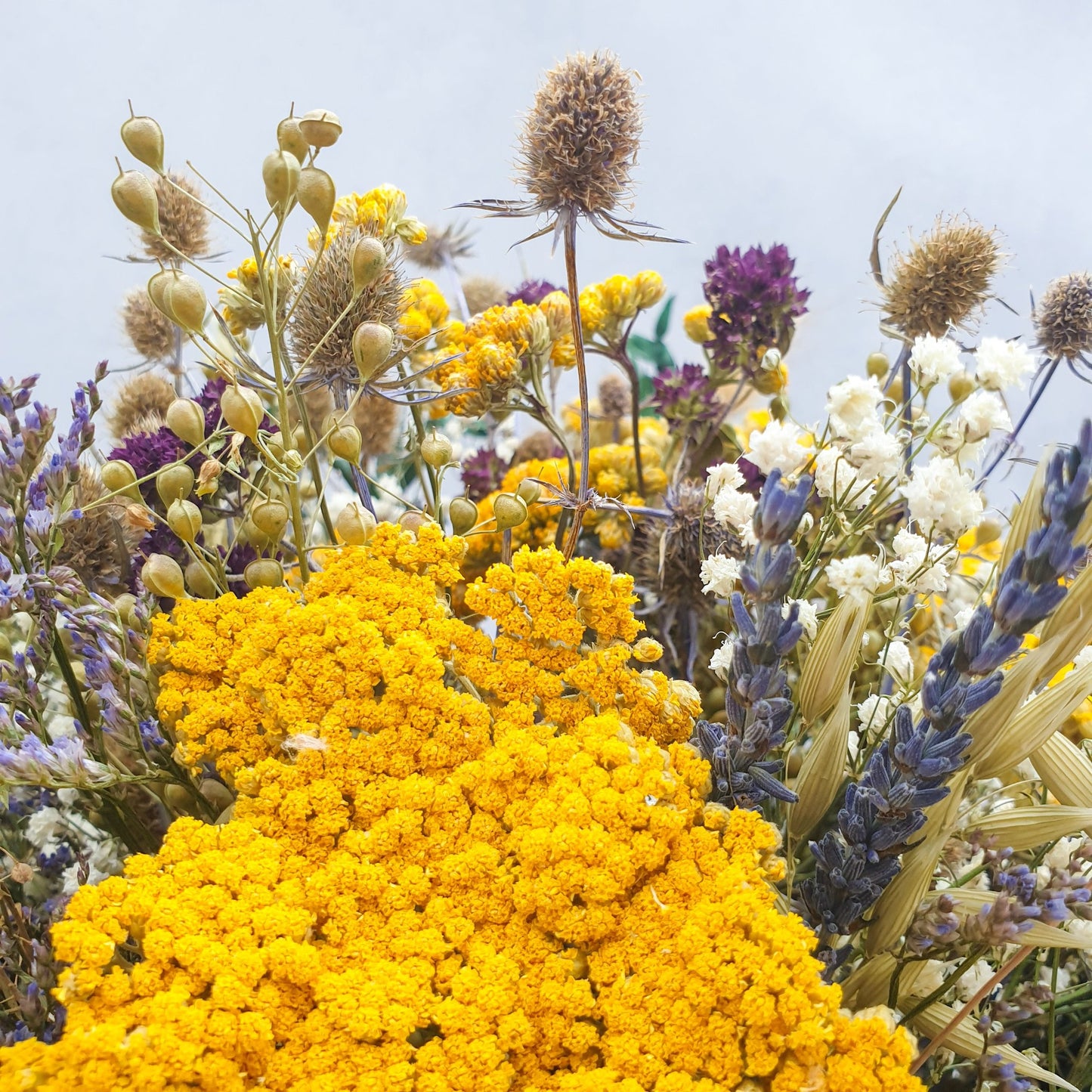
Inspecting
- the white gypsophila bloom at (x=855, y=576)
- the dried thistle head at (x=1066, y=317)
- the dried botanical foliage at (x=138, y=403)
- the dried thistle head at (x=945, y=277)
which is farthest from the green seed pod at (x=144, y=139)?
the dried thistle head at (x=1066, y=317)

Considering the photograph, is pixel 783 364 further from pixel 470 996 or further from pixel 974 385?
pixel 470 996

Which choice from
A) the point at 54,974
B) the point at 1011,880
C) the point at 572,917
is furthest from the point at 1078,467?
the point at 54,974

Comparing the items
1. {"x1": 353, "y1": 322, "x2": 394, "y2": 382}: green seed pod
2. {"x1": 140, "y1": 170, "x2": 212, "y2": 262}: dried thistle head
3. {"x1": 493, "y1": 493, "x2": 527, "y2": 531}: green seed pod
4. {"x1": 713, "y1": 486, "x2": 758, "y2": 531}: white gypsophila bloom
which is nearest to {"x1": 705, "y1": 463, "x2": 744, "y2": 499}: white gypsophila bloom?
{"x1": 713, "y1": 486, "x2": 758, "y2": 531}: white gypsophila bloom

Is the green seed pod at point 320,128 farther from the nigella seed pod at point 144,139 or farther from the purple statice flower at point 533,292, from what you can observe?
the purple statice flower at point 533,292

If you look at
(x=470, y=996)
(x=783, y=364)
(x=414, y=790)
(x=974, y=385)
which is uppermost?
(x=783, y=364)

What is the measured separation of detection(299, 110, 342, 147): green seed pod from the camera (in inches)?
23.5

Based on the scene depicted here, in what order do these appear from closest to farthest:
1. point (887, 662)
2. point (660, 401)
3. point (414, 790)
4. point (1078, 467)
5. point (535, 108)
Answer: point (1078, 467) < point (414, 790) < point (887, 662) < point (535, 108) < point (660, 401)

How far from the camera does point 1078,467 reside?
0.44 meters

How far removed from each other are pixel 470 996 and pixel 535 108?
639 millimetres

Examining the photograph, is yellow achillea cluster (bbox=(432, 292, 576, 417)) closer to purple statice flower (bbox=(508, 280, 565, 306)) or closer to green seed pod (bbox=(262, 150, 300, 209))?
purple statice flower (bbox=(508, 280, 565, 306))

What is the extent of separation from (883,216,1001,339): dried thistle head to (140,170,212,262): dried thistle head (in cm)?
65

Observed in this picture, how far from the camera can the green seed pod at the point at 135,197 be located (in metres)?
0.58

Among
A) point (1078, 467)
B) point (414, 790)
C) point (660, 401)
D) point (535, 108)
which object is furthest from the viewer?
point (660, 401)

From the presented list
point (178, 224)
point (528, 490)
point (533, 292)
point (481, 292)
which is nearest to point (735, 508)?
point (528, 490)
